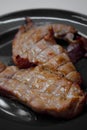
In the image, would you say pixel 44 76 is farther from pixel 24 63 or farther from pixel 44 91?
pixel 24 63

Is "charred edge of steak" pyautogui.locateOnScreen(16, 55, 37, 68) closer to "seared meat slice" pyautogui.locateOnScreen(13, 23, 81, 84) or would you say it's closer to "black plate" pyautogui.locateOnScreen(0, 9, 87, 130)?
"seared meat slice" pyautogui.locateOnScreen(13, 23, 81, 84)

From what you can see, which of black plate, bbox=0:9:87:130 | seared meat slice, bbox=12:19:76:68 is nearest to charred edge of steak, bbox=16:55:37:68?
seared meat slice, bbox=12:19:76:68

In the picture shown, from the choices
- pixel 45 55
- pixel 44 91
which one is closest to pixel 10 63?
pixel 45 55

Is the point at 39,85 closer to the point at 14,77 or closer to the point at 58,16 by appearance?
the point at 14,77

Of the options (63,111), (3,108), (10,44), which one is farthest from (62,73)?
(10,44)

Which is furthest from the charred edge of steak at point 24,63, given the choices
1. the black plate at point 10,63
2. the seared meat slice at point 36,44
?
the black plate at point 10,63

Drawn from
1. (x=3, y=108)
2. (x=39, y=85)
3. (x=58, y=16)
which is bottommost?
(x=3, y=108)
